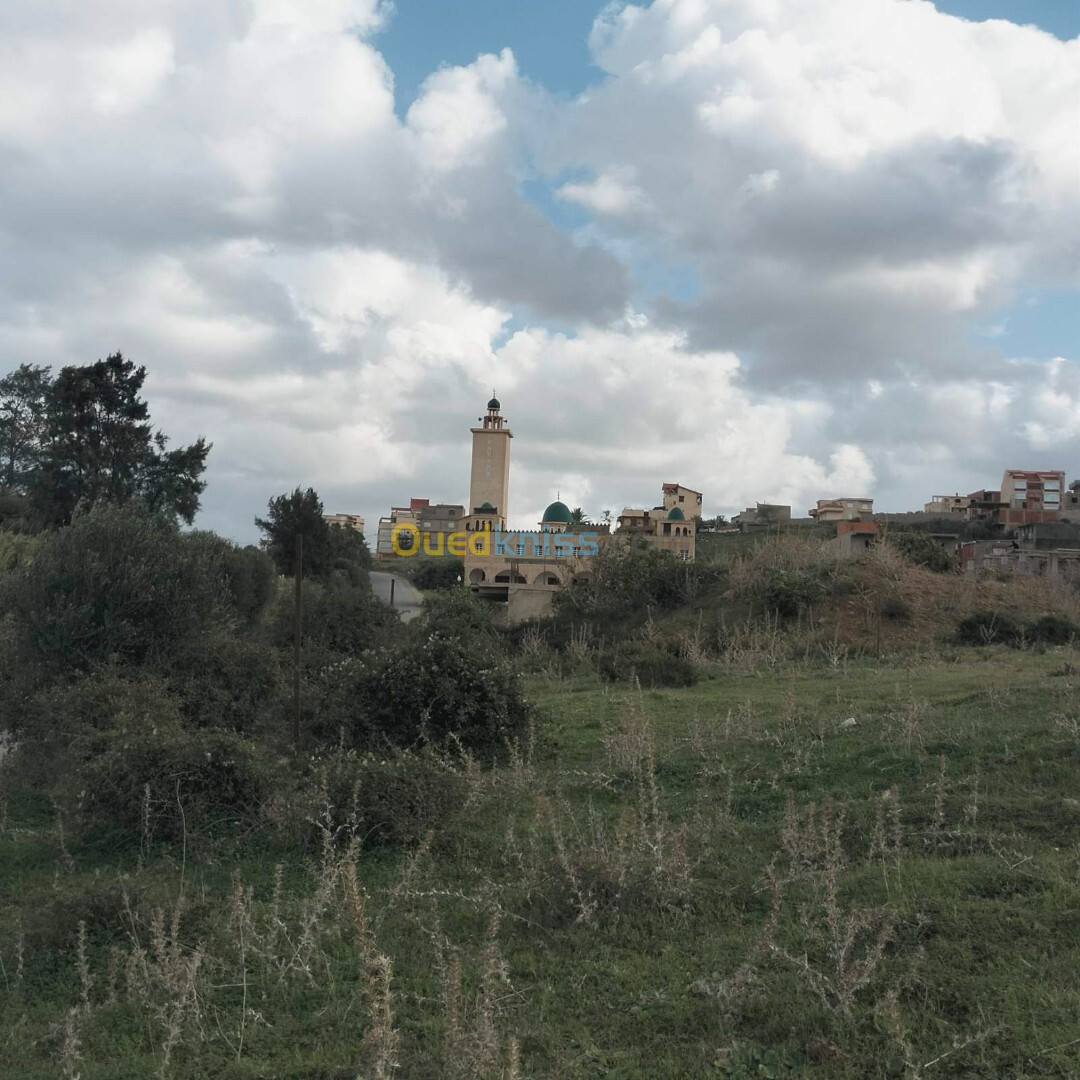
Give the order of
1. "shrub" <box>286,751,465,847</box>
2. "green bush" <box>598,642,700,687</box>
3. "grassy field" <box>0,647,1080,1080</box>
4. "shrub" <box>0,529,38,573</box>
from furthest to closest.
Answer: "shrub" <box>0,529,38,573</box>, "green bush" <box>598,642,700,687</box>, "shrub" <box>286,751,465,847</box>, "grassy field" <box>0,647,1080,1080</box>

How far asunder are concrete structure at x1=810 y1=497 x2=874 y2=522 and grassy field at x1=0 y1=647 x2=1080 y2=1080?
75.7 meters

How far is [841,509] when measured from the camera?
280ft

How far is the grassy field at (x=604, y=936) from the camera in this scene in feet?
13.3

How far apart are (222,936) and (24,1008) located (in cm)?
94

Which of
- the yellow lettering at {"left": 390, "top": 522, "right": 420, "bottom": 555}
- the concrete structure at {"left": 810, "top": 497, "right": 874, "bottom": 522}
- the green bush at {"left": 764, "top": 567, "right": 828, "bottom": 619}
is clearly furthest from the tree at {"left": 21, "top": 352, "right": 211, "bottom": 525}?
the concrete structure at {"left": 810, "top": 497, "right": 874, "bottom": 522}

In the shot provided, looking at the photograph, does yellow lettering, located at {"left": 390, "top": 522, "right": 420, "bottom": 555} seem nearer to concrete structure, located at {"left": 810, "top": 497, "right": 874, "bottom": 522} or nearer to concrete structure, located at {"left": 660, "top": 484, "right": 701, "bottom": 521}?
concrete structure, located at {"left": 660, "top": 484, "right": 701, "bottom": 521}

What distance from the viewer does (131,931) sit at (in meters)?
5.43

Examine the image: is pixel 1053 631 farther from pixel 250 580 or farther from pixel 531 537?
pixel 531 537

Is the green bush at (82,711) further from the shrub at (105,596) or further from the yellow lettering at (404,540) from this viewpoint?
the yellow lettering at (404,540)

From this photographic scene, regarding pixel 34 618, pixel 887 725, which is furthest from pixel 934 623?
pixel 34 618

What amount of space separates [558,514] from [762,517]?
2368 cm

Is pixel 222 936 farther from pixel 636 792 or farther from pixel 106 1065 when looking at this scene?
pixel 636 792

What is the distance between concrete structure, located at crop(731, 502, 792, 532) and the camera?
249 feet

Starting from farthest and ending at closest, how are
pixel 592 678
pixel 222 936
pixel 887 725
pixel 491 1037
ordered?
pixel 592 678 → pixel 887 725 → pixel 222 936 → pixel 491 1037
